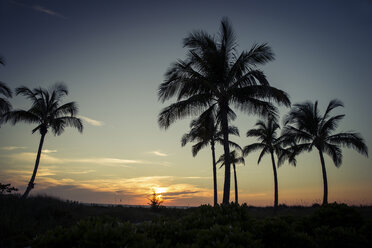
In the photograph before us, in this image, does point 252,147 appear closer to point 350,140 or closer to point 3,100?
point 350,140

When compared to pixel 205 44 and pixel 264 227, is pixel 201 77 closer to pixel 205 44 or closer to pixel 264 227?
pixel 205 44

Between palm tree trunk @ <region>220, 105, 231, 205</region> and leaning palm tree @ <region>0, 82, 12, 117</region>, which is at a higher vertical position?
leaning palm tree @ <region>0, 82, 12, 117</region>

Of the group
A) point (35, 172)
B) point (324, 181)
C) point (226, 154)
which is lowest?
point (324, 181)

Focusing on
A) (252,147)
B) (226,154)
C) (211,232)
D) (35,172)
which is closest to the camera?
(211,232)

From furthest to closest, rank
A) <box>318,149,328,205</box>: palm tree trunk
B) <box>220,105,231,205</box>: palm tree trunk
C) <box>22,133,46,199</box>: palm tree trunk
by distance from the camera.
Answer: <box>318,149,328,205</box>: palm tree trunk < <box>22,133,46,199</box>: palm tree trunk < <box>220,105,231,205</box>: palm tree trunk

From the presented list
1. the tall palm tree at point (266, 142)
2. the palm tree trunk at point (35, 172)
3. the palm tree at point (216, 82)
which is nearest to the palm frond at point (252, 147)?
the tall palm tree at point (266, 142)

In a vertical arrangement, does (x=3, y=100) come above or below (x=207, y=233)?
above

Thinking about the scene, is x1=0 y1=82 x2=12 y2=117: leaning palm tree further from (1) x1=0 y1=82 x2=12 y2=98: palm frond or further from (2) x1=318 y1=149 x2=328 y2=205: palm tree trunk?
(2) x1=318 y1=149 x2=328 y2=205: palm tree trunk

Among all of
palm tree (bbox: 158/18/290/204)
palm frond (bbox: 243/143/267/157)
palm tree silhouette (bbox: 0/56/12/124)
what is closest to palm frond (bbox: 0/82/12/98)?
palm tree silhouette (bbox: 0/56/12/124)

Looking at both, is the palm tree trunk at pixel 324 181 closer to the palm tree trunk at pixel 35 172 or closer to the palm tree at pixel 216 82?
the palm tree at pixel 216 82

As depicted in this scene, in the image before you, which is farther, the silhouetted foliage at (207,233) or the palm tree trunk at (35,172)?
the palm tree trunk at (35,172)

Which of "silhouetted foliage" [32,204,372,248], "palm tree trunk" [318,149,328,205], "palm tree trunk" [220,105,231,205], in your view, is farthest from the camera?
"palm tree trunk" [318,149,328,205]

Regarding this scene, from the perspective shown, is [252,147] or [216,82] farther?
[252,147]

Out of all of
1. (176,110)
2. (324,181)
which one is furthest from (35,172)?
(324,181)
